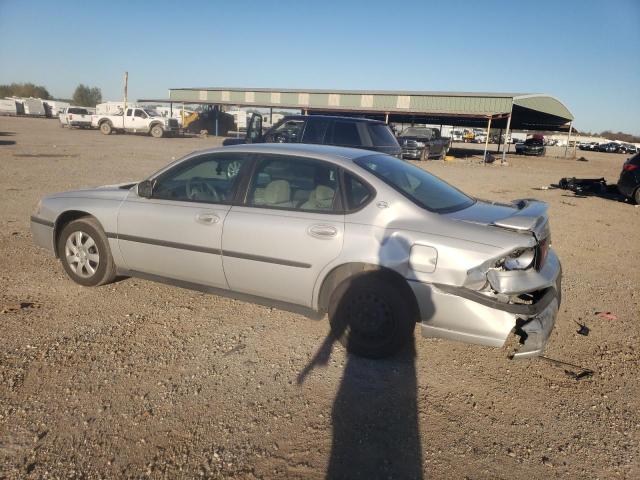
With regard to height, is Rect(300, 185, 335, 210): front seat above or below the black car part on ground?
above

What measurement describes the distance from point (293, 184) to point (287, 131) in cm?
671

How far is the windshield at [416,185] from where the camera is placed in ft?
11.9

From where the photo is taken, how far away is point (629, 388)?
3.30 metres

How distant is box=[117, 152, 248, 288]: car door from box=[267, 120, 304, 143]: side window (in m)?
6.01

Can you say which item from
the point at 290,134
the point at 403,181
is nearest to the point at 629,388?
the point at 403,181

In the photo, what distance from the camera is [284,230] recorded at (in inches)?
142

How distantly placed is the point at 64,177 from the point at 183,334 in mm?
9602

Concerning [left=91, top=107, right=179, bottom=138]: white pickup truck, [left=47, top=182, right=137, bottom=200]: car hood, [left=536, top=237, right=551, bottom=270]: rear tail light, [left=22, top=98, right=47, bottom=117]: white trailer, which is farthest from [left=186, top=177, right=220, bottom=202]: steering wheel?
[left=22, top=98, right=47, bottom=117]: white trailer

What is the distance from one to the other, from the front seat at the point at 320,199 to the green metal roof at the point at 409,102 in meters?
27.3

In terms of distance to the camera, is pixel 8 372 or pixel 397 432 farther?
pixel 8 372

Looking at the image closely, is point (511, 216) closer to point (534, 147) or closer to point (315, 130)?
point (315, 130)

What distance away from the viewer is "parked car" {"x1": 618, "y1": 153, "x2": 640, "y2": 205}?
12.3m

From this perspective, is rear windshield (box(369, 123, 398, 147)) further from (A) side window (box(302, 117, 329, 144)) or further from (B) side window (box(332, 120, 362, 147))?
(A) side window (box(302, 117, 329, 144))

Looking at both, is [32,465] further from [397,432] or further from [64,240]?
[64,240]
